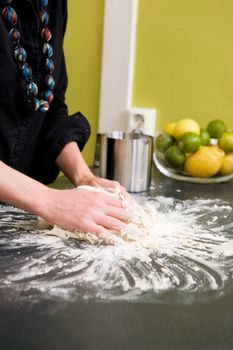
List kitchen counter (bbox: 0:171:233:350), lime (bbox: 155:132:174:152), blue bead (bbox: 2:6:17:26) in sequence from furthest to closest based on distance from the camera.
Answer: lime (bbox: 155:132:174:152) → blue bead (bbox: 2:6:17:26) → kitchen counter (bbox: 0:171:233:350)

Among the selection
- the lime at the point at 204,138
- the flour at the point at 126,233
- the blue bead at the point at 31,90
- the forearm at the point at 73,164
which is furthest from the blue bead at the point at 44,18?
the lime at the point at 204,138

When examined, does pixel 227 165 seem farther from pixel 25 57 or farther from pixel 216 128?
pixel 25 57

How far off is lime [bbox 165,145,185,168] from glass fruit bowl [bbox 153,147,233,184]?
0.02 metres

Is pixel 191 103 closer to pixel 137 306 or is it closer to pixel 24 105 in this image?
pixel 24 105

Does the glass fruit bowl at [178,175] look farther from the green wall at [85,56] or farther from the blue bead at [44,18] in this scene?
the blue bead at [44,18]

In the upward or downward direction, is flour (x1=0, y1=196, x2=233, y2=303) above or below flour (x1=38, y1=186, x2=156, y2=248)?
below

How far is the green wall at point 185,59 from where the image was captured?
1.38 m

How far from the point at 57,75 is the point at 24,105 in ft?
0.50

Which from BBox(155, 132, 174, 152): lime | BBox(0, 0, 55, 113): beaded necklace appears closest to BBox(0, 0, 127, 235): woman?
BBox(0, 0, 55, 113): beaded necklace

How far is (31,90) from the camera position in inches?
38.2

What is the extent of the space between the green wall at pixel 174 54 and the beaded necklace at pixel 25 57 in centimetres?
47

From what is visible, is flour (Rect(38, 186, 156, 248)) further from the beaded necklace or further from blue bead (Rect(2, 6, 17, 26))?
blue bead (Rect(2, 6, 17, 26))

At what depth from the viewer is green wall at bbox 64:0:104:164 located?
1460mm

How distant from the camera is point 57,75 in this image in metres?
1.12
